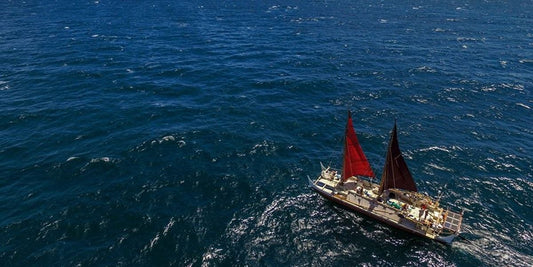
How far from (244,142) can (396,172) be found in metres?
32.9

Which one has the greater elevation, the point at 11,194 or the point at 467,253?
the point at 467,253

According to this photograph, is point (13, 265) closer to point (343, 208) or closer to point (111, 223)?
point (111, 223)

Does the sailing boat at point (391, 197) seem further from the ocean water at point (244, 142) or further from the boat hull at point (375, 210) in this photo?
the ocean water at point (244, 142)

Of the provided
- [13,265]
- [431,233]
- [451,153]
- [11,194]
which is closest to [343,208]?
[431,233]

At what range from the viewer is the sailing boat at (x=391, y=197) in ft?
161

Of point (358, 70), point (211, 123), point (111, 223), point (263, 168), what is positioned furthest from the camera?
point (358, 70)

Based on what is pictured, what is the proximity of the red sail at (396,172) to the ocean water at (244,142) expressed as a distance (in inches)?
287

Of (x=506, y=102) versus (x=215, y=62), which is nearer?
(x=506, y=102)

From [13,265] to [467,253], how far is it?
65273 mm

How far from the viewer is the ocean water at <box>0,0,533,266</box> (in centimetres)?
4862

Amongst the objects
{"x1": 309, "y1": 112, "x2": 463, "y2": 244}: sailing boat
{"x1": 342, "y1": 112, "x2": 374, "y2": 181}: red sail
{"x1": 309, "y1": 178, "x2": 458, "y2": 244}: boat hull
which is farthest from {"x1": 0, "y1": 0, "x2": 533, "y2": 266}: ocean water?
{"x1": 342, "y1": 112, "x2": 374, "y2": 181}: red sail

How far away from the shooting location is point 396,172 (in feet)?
171

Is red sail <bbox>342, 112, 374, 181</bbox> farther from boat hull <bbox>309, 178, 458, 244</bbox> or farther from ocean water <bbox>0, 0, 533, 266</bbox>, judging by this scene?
ocean water <bbox>0, 0, 533, 266</bbox>

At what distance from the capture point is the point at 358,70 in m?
109
